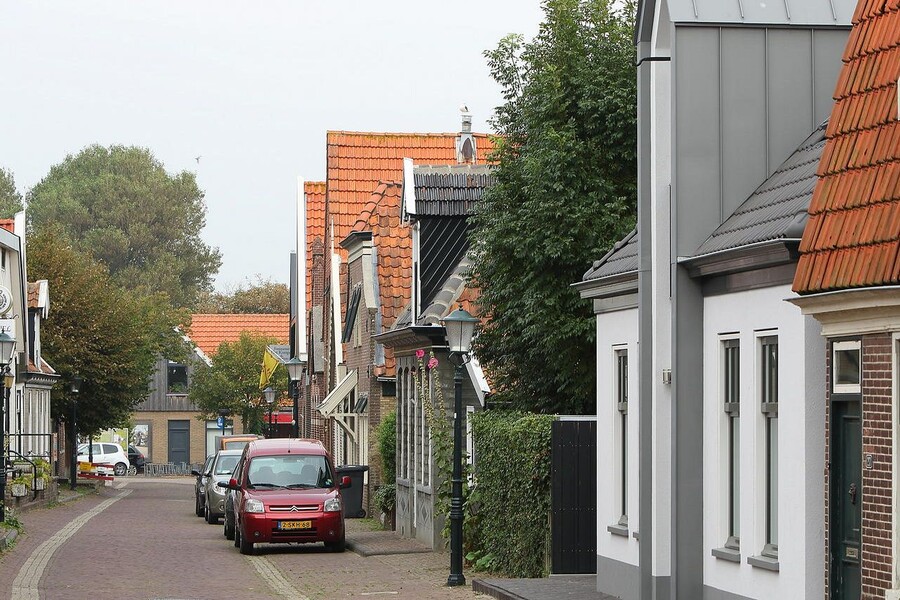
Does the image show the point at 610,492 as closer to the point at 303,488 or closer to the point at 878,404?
the point at 878,404

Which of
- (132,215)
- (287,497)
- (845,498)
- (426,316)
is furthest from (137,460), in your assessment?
(845,498)

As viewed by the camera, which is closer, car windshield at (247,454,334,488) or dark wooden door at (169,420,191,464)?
car windshield at (247,454,334,488)

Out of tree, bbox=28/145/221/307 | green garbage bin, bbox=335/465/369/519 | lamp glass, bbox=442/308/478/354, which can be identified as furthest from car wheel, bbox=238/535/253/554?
tree, bbox=28/145/221/307

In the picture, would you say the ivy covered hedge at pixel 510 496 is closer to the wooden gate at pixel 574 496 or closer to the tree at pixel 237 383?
the wooden gate at pixel 574 496

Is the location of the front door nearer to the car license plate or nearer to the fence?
the car license plate

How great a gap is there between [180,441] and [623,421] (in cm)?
7472

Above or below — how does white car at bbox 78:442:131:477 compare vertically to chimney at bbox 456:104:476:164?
below

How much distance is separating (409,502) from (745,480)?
15827 mm

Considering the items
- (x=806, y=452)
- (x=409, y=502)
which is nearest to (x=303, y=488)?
(x=409, y=502)

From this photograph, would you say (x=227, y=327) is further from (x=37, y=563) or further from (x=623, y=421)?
(x=623, y=421)

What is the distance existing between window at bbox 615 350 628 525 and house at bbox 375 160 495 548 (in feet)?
28.3

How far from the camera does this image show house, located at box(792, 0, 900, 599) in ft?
35.3

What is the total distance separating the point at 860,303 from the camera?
11.0 m

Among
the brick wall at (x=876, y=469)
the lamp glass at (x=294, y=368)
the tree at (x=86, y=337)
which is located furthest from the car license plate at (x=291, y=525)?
the tree at (x=86, y=337)
